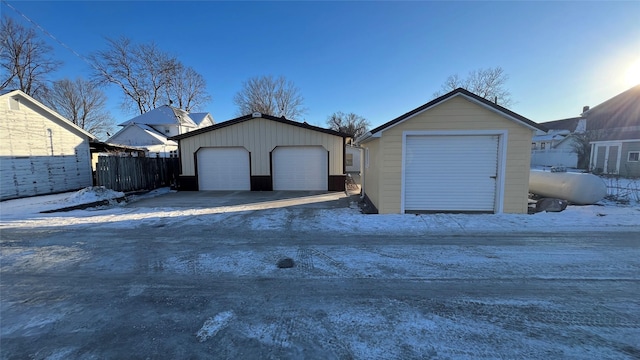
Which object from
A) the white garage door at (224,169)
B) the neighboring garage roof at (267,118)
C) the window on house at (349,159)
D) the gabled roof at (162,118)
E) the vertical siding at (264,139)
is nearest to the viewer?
the neighboring garage roof at (267,118)

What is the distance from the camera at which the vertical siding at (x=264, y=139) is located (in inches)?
500

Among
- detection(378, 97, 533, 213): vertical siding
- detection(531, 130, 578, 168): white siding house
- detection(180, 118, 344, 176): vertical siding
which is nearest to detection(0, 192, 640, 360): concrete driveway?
detection(378, 97, 533, 213): vertical siding

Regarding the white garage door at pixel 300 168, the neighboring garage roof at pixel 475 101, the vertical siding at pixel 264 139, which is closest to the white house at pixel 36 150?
the vertical siding at pixel 264 139

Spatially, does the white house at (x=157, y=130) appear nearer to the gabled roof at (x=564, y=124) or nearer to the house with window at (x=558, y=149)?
the house with window at (x=558, y=149)

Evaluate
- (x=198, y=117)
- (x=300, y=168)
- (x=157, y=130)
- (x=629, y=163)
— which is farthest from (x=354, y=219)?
(x=198, y=117)

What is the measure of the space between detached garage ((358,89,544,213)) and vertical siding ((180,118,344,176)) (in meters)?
5.25

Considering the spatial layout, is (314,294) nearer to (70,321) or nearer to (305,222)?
(70,321)

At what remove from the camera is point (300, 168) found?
13008mm

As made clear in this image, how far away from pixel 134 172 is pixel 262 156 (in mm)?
6002

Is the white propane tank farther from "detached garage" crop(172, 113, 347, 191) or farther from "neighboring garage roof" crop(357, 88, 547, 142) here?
"detached garage" crop(172, 113, 347, 191)

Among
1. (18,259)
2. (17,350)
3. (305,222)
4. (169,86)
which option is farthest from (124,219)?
(169,86)

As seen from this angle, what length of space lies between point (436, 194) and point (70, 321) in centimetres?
757

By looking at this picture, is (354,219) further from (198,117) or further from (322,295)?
(198,117)

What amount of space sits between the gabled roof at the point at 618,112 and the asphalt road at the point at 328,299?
20226mm
